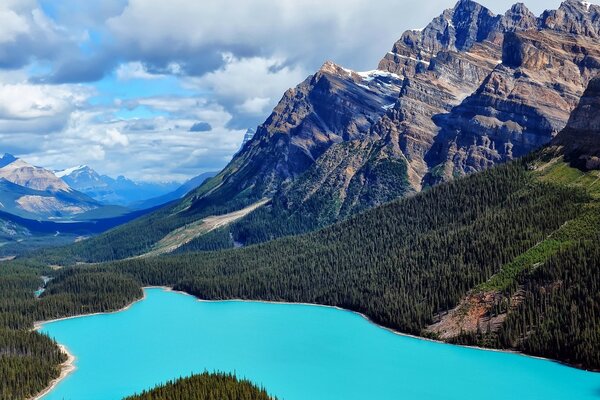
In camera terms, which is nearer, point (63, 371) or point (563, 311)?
point (563, 311)

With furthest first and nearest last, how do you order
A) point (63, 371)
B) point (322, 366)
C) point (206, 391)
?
Answer: point (63, 371), point (322, 366), point (206, 391)

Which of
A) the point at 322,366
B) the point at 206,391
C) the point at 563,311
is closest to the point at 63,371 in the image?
the point at 322,366

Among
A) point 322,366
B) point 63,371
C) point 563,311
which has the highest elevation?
point 563,311

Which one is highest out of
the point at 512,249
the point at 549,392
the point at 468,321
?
the point at 512,249

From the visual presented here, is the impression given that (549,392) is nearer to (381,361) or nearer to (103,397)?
(381,361)

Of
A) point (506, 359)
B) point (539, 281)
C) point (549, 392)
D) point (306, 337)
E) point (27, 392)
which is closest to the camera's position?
point (549, 392)

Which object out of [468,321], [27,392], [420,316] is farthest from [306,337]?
[27,392]

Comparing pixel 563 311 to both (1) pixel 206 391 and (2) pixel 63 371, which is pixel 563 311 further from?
(2) pixel 63 371
